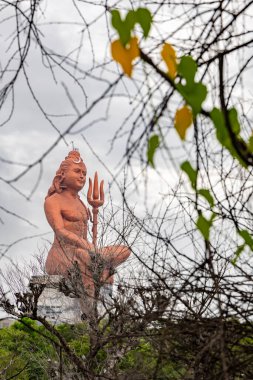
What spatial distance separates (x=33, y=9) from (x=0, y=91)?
294 mm

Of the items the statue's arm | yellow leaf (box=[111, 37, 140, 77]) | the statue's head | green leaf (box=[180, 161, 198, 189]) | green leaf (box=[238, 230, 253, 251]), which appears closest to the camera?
yellow leaf (box=[111, 37, 140, 77])

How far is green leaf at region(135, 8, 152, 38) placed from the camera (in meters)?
1.38

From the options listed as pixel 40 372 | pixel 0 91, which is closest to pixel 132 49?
pixel 0 91

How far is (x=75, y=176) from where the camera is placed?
2030cm

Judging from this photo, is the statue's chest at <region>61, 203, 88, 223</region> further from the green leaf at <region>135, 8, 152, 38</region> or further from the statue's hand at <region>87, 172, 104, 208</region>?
the green leaf at <region>135, 8, 152, 38</region>

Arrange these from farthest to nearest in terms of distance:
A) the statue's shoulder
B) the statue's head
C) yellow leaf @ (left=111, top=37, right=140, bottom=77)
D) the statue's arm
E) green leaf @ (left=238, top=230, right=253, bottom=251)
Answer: the statue's shoulder < the statue's head < the statue's arm < green leaf @ (left=238, top=230, right=253, bottom=251) < yellow leaf @ (left=111, top=37, right=140, bottom=77)

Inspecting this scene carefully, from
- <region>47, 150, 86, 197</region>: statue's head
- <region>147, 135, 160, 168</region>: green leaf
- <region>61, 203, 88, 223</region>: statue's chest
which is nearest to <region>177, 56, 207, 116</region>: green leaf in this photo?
<region>147, 135, 160, 168</region>: green leaf

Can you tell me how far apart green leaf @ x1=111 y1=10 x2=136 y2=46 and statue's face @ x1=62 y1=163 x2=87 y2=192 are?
18.9 metres

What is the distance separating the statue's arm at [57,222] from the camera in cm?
1905

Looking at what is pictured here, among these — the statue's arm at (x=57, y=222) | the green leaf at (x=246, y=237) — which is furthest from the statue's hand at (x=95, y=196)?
the green leaf at (x=246, y=237)

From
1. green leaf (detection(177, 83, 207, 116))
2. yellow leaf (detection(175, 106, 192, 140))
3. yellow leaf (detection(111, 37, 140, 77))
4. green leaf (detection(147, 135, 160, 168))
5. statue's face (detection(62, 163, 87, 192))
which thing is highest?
statue's face (detection(62, 163, 87, 192))

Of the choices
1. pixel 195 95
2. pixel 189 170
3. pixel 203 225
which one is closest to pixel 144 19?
pixel 195 95

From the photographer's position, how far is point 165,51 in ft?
4.51

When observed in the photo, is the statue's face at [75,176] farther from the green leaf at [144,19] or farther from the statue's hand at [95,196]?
the green leaf at [144,19]
